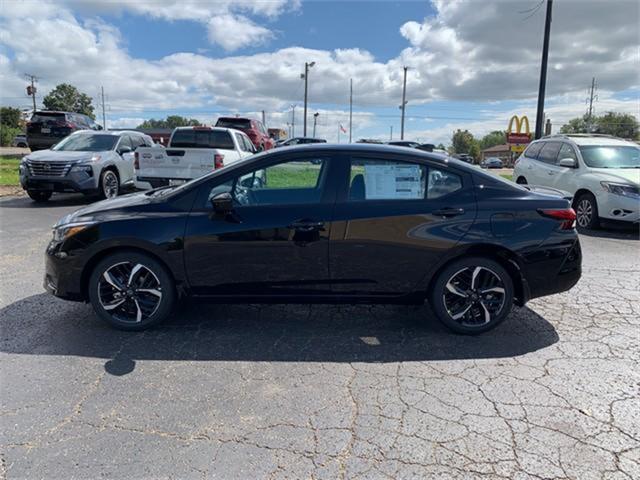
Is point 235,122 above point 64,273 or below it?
above

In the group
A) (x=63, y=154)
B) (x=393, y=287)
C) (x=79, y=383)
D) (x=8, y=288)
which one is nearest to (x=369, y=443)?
(x=393, y=287)

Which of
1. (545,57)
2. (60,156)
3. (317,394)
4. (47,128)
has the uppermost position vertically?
(545,57)

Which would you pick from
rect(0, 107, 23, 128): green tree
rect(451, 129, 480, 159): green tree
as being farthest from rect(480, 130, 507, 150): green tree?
rect(0, 107, 23, 128): green tree

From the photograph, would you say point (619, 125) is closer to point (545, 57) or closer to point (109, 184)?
point (545, 57)

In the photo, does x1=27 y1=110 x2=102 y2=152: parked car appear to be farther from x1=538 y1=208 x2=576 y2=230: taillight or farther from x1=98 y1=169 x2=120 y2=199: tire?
x1=538 y1=208 x2=576 y2=230: taillight

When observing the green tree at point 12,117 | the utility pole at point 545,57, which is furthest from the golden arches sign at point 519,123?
the green tree at point 12,117

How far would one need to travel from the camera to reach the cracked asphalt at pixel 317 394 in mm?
2508

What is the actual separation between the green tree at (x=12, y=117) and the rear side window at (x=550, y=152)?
84229 millimetres

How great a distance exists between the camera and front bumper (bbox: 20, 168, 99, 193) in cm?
1056

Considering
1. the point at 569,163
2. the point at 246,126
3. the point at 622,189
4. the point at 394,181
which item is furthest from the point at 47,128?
the point at 622,189

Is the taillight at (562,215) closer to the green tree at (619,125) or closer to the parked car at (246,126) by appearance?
the parked car at (246,126)

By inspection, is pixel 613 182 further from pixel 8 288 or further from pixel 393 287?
pixel 8 288

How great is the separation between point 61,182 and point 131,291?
7935mm

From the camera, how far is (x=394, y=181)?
4074mm
